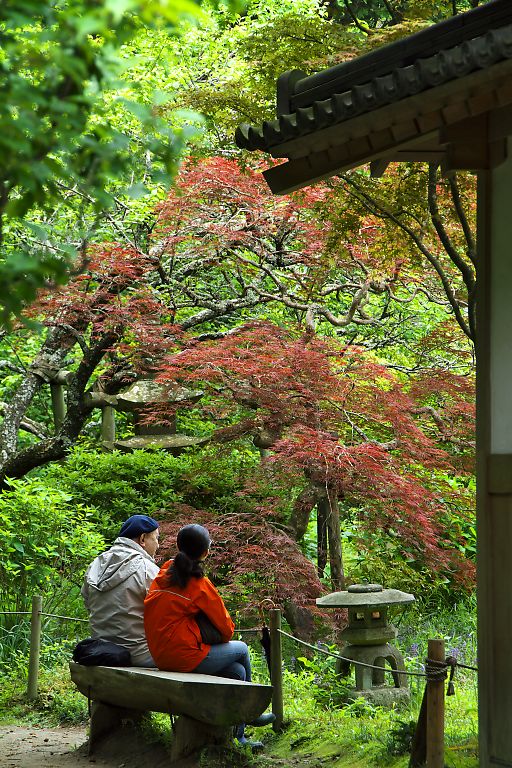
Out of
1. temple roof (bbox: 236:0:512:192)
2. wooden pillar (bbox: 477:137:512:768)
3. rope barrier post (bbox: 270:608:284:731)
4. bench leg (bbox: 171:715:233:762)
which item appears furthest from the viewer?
rope barrier post (bbox: 270:608:284:731)

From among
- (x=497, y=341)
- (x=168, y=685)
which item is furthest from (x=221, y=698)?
(x=497, y=341)

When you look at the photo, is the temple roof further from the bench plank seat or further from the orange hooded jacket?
the bench plank seat

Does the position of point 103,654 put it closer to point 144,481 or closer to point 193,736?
point 193,736

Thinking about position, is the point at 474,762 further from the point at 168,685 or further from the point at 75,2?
the point at 75,2

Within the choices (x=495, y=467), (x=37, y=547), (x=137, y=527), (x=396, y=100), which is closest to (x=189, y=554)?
(x=137, y=527)

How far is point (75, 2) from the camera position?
7.85ft

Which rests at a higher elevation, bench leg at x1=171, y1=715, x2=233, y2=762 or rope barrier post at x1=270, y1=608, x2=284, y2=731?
rope barrier post at x1=270, y1=608, x2=284, y2=731

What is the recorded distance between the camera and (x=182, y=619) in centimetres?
590

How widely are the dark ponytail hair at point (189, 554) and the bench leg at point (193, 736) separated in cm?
80

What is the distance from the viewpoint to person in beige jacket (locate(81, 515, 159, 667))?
6.46m

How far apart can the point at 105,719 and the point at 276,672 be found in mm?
1222

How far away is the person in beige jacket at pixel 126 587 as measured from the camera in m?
6.46

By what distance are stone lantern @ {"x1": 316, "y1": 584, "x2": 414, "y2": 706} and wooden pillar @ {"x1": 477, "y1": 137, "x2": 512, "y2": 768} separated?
236 cm

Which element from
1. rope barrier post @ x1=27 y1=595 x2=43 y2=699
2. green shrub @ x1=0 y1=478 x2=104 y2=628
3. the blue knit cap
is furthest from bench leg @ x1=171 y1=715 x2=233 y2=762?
green shrub @ x1=0 y1=478 x2=104 y2=628
